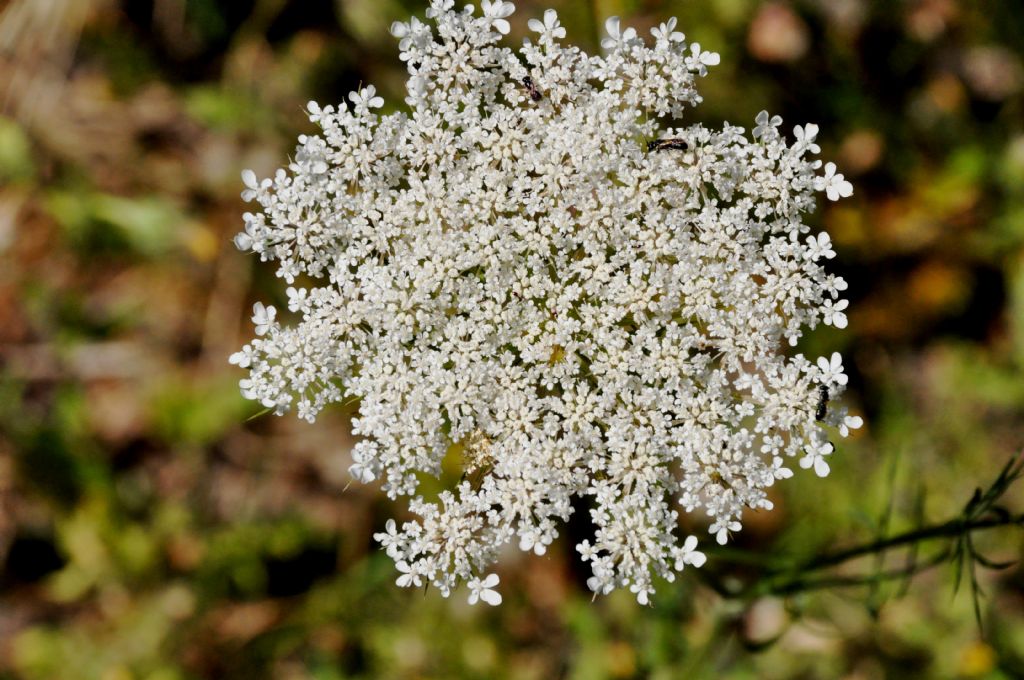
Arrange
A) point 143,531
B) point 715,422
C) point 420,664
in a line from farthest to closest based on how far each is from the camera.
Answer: point 143,531 < point 420,664 < point 715,422

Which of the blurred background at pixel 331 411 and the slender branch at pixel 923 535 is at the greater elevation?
the blurred background at pixel 331 411

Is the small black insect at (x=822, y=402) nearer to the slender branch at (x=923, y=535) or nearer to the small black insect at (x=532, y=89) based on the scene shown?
the slender branch at (x=923, y=535)

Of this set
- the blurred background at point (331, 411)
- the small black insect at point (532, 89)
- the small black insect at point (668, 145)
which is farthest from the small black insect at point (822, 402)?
the blurred background at point (331, 411)

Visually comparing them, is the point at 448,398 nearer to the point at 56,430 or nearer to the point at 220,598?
the point at 220,598

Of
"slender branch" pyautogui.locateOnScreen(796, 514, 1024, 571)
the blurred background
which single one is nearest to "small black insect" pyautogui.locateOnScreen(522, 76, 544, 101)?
the blurred background

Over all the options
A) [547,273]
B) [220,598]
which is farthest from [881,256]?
[220,598]

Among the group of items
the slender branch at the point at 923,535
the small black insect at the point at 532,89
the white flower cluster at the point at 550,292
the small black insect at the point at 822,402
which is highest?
the small black insect at the point at 532,89

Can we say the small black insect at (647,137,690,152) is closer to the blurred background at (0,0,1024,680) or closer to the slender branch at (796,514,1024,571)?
the slender branch at (796,514,1024,571)
